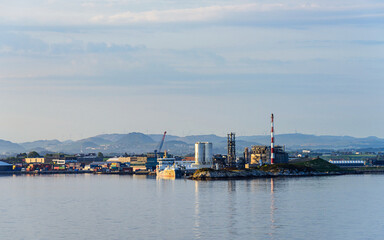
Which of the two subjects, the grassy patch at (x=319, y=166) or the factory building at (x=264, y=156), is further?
the grassy patch at (x=319, y=166)

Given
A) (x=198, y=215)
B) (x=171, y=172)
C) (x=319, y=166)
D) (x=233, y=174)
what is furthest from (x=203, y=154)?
(x=198, y=215)

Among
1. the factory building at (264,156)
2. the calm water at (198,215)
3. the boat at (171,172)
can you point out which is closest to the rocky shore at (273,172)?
the factory building at (264,156)

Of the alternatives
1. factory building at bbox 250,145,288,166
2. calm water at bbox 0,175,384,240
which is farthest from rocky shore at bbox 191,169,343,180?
calm water at bbox 0,175,384,240

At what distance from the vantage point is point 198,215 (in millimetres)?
56062

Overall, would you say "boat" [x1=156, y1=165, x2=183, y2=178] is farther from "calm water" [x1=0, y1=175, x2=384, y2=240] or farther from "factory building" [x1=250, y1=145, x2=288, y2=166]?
"calm water" [x1=0, y1=175, x2=384, y2=240]

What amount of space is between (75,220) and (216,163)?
9190cm

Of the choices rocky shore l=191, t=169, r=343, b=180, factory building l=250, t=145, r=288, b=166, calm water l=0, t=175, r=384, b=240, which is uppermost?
factory building l=250, t=145, r=288, b=166

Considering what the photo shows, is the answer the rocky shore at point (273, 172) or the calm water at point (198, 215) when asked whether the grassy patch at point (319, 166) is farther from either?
the calm water at point (198, 215)

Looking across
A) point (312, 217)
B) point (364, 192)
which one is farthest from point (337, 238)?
point (364, 192)

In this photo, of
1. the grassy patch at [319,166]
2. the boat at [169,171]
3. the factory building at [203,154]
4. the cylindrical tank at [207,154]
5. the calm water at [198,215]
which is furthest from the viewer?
Answer: the grassy patch at [319,166]

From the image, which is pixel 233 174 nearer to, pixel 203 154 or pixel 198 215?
pixel 203 154

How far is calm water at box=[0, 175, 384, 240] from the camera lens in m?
46.1

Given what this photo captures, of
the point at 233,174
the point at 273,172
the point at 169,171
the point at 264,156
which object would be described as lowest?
the point at 233,174

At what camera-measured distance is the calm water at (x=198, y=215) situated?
4612 centimetres
